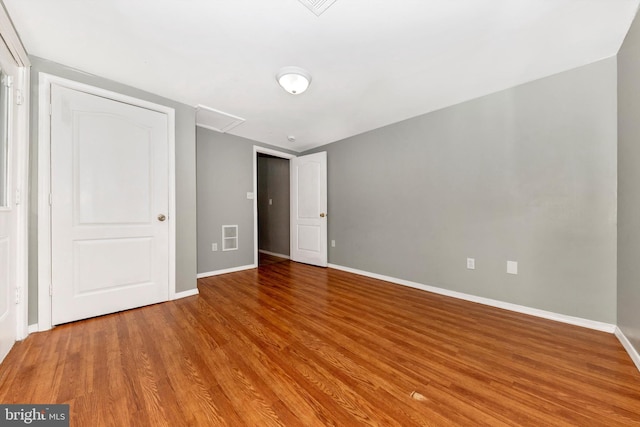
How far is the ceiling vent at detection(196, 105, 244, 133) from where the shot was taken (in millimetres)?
2898

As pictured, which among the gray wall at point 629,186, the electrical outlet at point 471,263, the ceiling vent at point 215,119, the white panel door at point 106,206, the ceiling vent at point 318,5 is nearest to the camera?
the ceiling vent at point 318,5

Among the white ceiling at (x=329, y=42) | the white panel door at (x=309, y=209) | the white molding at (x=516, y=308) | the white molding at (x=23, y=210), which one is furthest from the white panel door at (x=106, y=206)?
the white molding at (x=516, y=308)

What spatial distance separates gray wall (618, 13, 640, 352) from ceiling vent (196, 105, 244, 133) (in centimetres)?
354

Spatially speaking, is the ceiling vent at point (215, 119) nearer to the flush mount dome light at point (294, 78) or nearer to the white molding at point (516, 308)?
the flush mount dome light at point (294, 78)

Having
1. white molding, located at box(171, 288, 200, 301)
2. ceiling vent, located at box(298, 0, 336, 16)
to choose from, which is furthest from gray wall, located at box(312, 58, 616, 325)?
white molding, located at box(171, 288, 200, 301)

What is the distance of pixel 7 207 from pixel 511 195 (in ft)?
13.5

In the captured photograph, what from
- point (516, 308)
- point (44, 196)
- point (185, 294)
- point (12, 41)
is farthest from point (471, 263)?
point (12, 41)

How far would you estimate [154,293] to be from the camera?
97.2 inches

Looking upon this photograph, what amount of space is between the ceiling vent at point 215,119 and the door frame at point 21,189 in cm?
131

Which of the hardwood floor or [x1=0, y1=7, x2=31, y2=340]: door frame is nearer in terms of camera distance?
the hardwood floor

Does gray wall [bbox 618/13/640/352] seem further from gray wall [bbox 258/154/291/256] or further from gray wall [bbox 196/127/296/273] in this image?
gray wall [bbox 258/154/291/256]

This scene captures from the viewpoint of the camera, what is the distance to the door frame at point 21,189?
5.79ft

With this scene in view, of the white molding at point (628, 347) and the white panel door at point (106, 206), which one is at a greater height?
the white panel door at point (106, 206)

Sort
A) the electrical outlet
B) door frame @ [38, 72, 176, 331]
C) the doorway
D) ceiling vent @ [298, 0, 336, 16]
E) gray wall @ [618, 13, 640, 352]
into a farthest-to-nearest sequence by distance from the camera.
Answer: the doorway, the electrical outlet, door frame @ [38, 72, 176, 331], gray wall @ [618, 13, 640, 352], ceiling vent @ [298, 0, 336, 16]
